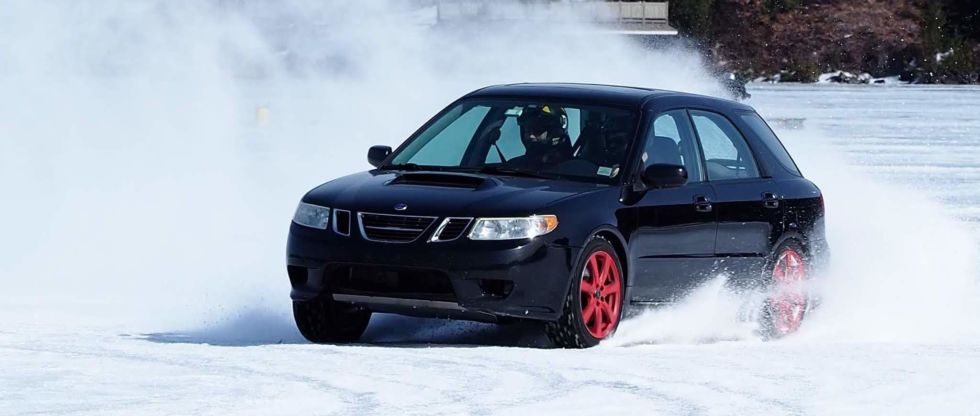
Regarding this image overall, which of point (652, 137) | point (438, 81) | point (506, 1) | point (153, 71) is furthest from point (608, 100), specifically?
point (506, 1)

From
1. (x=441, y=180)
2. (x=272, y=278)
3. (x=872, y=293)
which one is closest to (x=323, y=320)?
(x=441, y=180)

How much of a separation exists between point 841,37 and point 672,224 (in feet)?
274

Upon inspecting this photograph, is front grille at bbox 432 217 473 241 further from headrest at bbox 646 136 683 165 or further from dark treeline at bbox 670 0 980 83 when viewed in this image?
dark treeline at bbox 670 0 980 83

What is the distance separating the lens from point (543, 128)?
9.72 metres

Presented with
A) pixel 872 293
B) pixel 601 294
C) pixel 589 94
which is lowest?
pixel 872 293

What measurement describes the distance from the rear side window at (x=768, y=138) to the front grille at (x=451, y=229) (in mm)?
2569

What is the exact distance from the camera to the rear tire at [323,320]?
363 inches

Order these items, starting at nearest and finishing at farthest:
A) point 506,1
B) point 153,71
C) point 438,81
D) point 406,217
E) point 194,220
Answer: point 406,217, point 194,220, point 153,71, point 438,81, point 506,1

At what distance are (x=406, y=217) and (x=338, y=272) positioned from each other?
0.41 metres

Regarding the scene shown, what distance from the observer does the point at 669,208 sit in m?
9.60

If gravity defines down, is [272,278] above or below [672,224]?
below

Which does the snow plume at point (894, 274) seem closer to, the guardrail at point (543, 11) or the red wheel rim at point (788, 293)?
the red wheel rim at point (788, 293)

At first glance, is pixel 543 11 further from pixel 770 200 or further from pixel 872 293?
pixel 770 200

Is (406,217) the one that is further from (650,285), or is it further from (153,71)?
(153,71)
